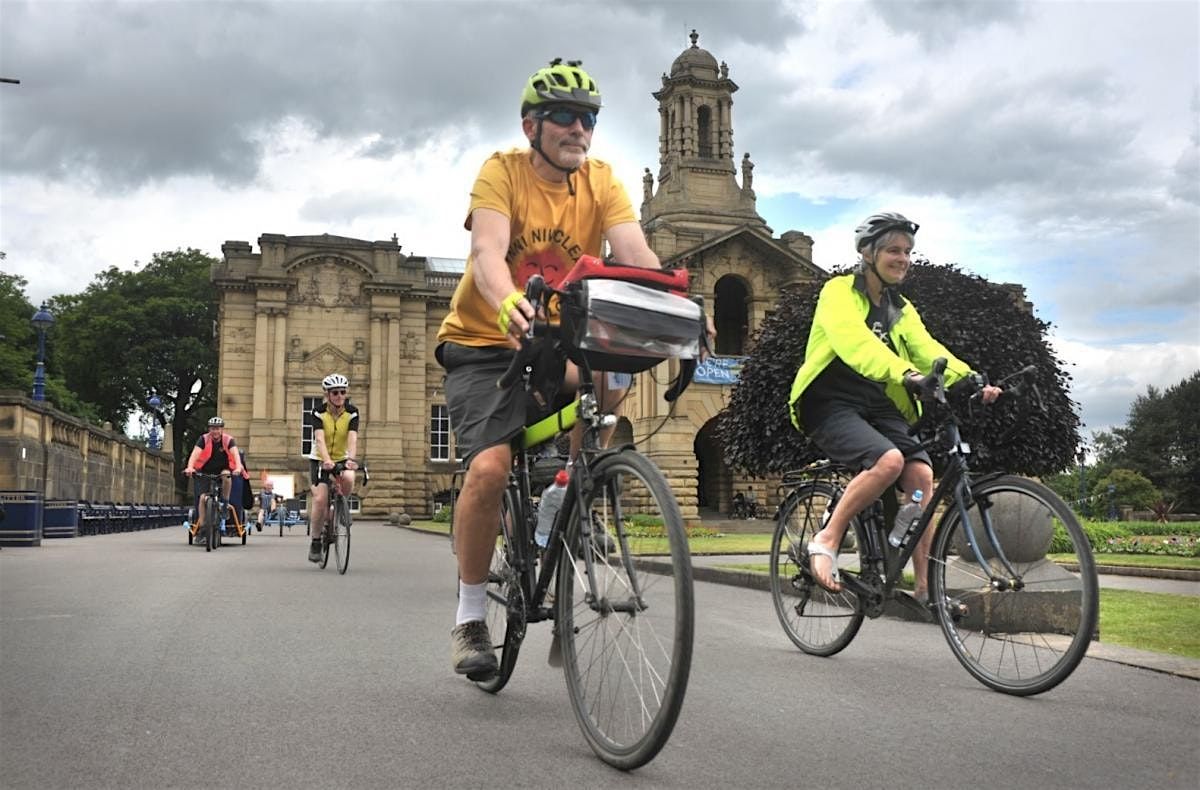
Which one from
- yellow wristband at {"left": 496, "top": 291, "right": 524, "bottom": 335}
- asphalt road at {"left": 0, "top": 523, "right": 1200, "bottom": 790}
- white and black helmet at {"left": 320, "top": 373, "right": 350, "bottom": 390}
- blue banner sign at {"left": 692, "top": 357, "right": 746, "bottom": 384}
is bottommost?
asphalt road at {"left": 0, "top": 523, "right": 1200, "bottom": 790}

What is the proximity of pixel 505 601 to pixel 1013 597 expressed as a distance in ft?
7.43

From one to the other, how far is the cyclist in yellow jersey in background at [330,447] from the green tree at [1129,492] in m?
58.3

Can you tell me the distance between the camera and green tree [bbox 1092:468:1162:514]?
6338 centimetres

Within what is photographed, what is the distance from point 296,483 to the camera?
5391 cm

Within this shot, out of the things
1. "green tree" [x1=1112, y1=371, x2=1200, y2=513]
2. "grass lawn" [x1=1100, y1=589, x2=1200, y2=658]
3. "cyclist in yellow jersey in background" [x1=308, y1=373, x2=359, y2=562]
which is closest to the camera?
"grass lawn" [x1=1100, y1=589, x2=1200, y2=658]

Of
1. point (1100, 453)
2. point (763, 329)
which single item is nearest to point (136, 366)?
point (763, 329)

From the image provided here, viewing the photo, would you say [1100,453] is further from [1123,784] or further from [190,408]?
[1123,784]

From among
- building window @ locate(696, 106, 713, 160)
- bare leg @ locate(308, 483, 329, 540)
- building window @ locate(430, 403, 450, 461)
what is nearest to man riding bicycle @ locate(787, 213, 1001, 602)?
bare leg @ locate(308, 483, 329, 540)

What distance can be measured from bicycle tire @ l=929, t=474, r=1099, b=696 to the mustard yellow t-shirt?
6.81 feet

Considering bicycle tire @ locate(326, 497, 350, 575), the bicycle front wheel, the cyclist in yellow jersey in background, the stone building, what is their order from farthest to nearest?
the stone building, bicycle tire @ locate(326, 497, 350, 575), the cyclist in yellow jersey in background, the bicycle front wheel

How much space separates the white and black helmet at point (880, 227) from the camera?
5836mm

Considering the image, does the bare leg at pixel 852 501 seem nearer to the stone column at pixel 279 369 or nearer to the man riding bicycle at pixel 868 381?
the man riding bicycle at pixel 868 381

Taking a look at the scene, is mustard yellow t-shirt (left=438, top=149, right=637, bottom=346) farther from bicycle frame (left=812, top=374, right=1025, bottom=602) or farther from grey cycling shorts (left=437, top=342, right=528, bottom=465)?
bicycle frame (left=812, top=374, right=1025, bottom=602)

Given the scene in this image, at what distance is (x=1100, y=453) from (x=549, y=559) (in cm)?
11236
